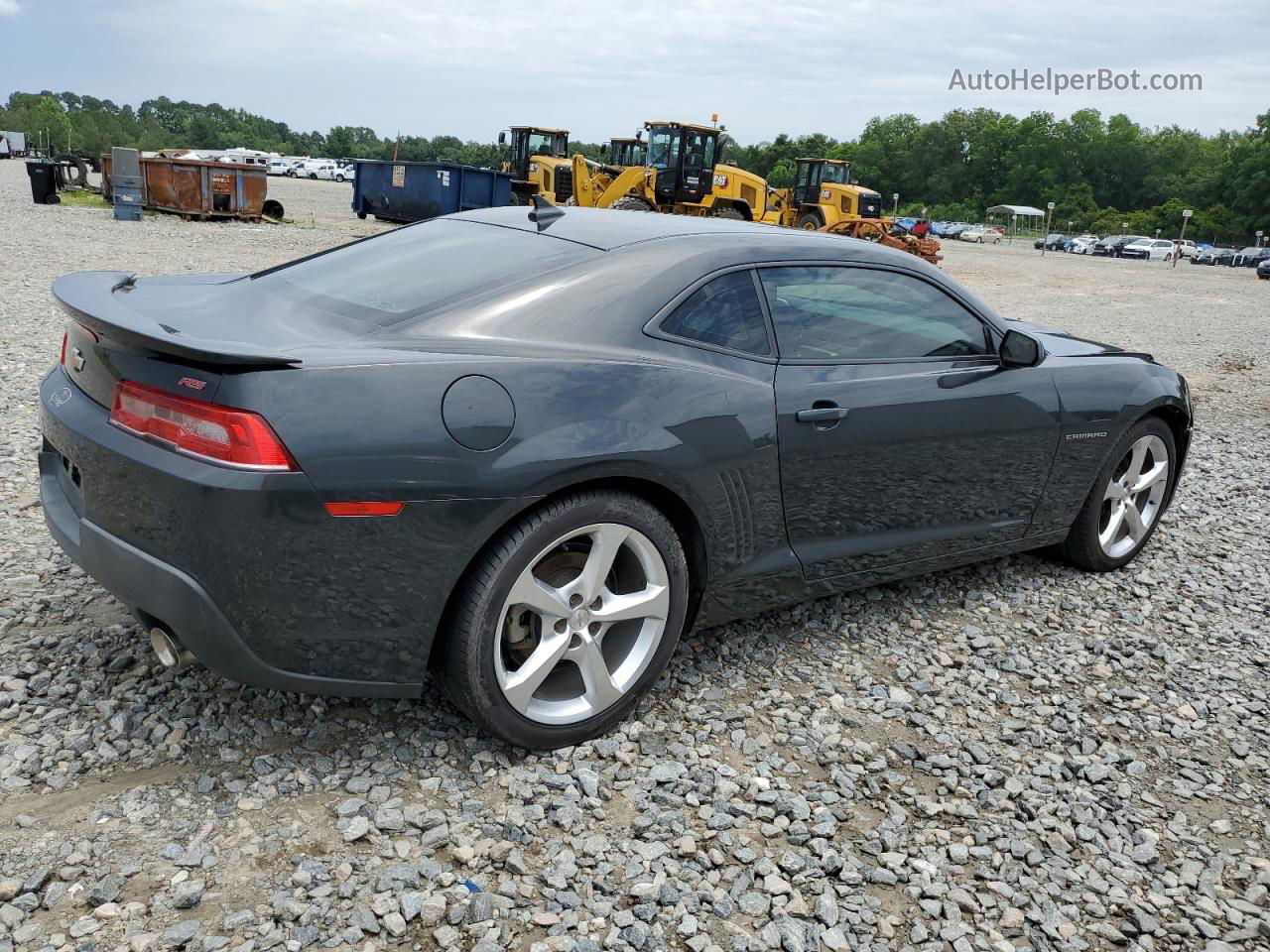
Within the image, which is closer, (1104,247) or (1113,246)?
(1113,246)

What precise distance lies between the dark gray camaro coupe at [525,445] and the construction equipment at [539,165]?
23.3 metres

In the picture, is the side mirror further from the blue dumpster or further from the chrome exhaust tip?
the blue dumpster

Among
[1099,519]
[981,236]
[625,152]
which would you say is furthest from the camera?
[981,236]

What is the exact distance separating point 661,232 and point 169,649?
6.32 ft

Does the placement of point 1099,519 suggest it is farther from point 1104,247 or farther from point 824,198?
point 1104,247

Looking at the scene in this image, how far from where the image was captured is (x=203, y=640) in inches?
101

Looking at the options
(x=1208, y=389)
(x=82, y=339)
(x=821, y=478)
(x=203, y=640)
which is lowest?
(x=1208, y=389)

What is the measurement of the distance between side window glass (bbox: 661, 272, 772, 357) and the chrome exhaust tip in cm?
157

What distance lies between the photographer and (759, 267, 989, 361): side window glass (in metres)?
3.53

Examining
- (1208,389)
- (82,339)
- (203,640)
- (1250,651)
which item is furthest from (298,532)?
(1208,389)

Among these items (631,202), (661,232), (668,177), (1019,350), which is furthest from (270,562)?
(668,177)

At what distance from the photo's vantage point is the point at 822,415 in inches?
136

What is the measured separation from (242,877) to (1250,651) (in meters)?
3.83

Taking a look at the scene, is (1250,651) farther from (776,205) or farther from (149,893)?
(776,205)
